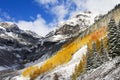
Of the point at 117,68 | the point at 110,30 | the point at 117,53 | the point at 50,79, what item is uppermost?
the point at 50,79

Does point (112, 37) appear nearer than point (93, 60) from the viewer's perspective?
Yes

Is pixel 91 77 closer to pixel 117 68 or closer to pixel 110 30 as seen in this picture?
pixel 117 68

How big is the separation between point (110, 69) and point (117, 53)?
15.9 meters

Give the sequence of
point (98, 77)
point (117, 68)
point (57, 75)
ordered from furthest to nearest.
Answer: point (57, 75) < point (98, 77) < point (117, 68)

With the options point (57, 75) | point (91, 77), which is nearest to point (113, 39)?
point (91, 77)

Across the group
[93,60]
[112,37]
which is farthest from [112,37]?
[93,60]

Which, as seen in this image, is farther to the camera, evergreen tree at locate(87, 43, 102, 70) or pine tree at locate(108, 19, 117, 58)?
evergreen tree at locate(87, 43, 102, 70)

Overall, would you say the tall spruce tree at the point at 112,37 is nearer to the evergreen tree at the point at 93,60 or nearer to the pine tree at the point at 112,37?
the pine tree at the point at 112,37

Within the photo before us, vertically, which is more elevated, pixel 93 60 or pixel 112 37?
pixel 93 60

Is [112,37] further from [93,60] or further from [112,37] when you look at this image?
[93,60]

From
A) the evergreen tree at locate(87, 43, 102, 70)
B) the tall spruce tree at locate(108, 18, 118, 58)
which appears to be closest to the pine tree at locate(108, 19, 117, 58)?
the tall spruce tree at locate(108, 18, 118, 58)

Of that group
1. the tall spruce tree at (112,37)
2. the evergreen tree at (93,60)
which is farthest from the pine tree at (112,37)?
the evergreen tree at (93,60)

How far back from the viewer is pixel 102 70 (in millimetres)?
56406

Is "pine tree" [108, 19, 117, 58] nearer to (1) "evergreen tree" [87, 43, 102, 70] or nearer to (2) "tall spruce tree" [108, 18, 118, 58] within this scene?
(2) "tall spruce tree" [108, 18, 118, 58]
